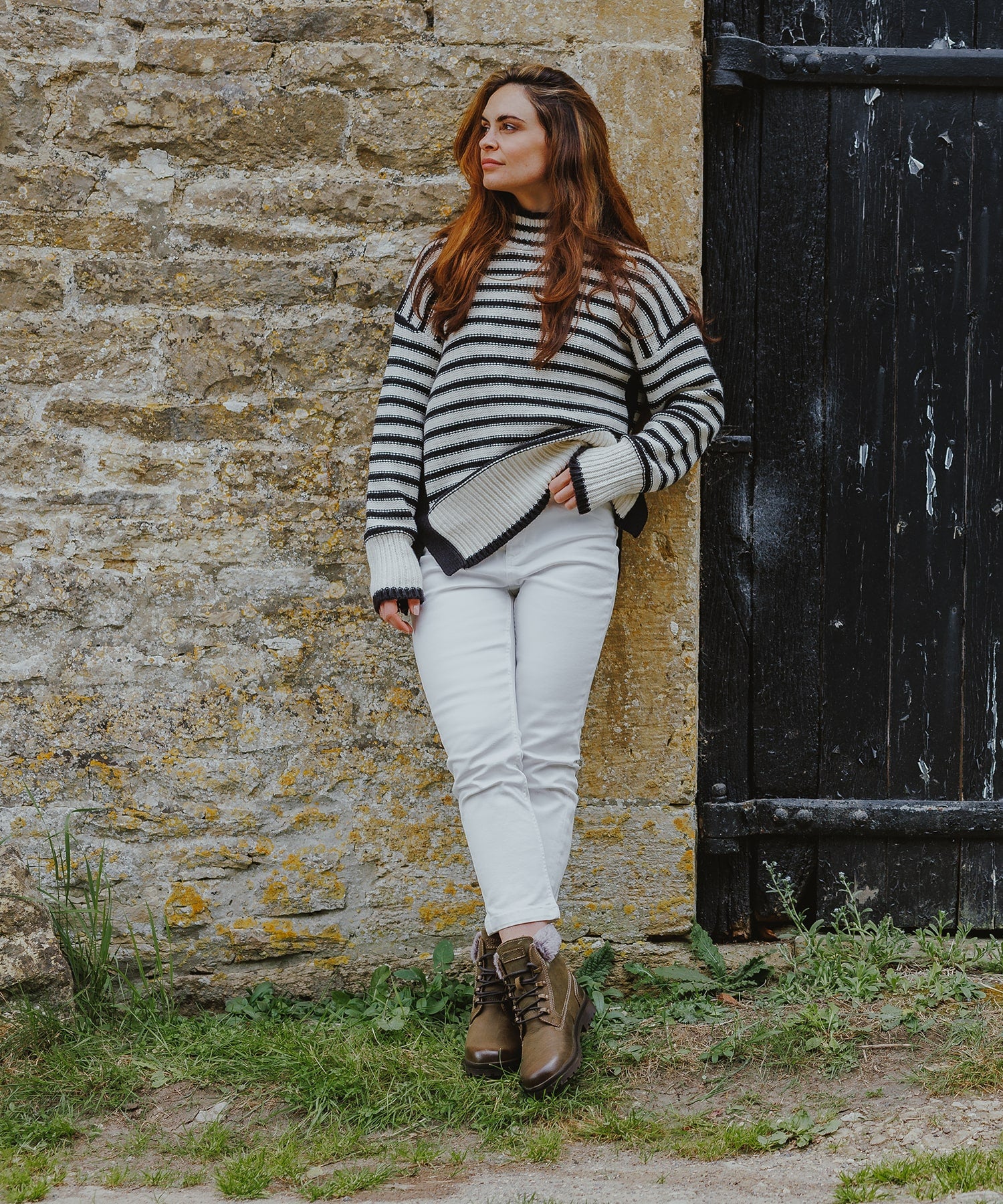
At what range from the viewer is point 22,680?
2652mm

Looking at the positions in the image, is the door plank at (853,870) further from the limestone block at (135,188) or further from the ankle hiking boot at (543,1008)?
the limestone block at (135,188)

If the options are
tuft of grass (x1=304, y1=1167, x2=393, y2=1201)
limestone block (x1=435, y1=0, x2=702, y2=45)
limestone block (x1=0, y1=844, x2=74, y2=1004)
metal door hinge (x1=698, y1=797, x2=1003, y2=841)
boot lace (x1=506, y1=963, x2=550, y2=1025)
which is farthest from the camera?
metal door hinge (x1=698, y1=797, x2=1003, y2=841)

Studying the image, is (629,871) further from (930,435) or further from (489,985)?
(930,435)

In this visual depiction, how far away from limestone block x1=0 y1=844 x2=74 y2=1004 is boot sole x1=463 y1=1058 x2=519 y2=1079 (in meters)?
0.93

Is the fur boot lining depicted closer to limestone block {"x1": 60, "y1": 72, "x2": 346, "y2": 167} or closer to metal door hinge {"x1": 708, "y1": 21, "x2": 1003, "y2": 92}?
limestone block {"x1": 60, "y1": 72, "x2": 346, "y2": 167}

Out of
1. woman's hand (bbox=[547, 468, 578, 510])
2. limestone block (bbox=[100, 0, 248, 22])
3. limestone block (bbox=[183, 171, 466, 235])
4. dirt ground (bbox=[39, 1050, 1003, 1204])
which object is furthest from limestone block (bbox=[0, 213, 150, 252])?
dirt ground (bbox=[39, 1050, 1003, 1204])

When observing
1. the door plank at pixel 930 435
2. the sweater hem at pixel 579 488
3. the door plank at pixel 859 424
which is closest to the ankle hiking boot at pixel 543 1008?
the sweater hem at pixel 579 488

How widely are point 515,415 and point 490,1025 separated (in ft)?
4.10

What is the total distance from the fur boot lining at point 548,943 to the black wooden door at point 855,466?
741 mm

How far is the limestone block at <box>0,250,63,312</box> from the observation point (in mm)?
2605

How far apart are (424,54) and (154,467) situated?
3.78ft

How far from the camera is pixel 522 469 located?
2.26m

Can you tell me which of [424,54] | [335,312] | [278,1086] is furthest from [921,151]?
[278,1086]

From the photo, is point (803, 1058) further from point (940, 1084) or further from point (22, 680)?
point (22, 680)
